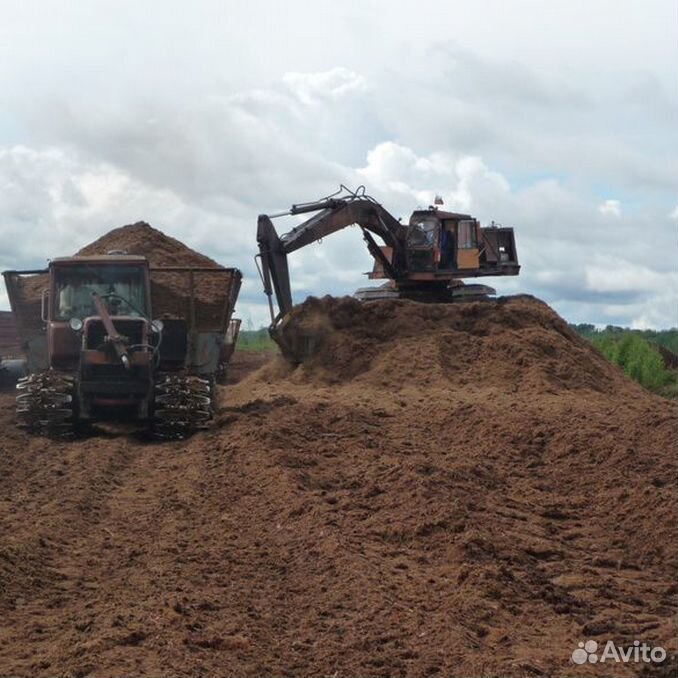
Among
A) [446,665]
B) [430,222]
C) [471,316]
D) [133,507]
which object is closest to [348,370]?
[471,316]

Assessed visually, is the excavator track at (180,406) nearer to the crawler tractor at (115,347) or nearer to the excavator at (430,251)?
the crawler tractor at (115,347)

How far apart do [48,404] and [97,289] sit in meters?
2.39

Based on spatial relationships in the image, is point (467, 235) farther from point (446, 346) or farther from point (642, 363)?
point (642, 363)

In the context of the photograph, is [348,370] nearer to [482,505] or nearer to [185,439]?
[185,439]

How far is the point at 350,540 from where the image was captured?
8508 millimetres

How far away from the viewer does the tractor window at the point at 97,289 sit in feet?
55.0

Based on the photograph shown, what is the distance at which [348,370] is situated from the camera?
20.6 metres

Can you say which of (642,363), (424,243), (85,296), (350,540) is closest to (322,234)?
(424,243)

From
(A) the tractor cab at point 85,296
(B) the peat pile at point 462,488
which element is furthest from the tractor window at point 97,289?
(B) the peat pile at point 462,488

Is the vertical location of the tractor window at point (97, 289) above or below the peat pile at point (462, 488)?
above

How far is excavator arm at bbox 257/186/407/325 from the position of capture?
20281 mm

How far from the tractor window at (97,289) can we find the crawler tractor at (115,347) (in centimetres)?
2

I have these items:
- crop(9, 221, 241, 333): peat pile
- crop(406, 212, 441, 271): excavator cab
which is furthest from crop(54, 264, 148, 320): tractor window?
crop(406, 212, 441, 271): excavator cab

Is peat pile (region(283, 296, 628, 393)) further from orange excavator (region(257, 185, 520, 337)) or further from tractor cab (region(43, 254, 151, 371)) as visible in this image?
tractor cab (region(43, 254, 151, 371))
